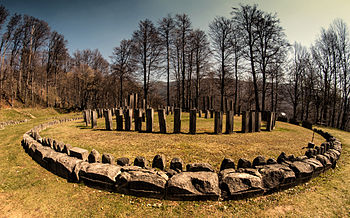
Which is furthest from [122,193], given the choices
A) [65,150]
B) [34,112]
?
[34,112]

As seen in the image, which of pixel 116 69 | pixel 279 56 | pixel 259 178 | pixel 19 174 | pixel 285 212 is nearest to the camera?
pixel 285 212

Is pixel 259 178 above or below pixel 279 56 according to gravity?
below

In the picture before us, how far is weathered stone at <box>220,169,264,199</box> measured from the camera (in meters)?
2.60

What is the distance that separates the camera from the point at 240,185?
8.68ft

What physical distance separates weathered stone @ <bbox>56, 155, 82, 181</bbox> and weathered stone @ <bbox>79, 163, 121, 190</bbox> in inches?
14.4

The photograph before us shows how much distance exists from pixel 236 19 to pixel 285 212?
19.6 m

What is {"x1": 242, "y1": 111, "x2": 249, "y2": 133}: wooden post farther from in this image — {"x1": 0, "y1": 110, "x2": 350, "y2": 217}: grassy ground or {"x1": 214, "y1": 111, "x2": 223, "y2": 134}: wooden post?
{"x1": 0, "y1": 110, "x2": 350, "y2": 217}: grassy ground

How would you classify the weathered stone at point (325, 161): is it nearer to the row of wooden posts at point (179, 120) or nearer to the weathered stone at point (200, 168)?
the weathered stone at point (200, 168)

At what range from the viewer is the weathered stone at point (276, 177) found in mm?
2805

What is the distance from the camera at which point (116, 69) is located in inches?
922

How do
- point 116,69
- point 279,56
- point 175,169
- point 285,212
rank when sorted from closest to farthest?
1. point 285,212
2. point 175,169
3. point 279,56
4. point 116,69

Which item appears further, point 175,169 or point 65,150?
point 65,150

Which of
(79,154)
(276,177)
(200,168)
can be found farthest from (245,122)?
(79,154)

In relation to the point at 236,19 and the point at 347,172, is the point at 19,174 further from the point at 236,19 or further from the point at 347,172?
the point at 236,19
